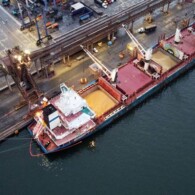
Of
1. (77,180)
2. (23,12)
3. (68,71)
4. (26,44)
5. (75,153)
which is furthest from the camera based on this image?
(23,12)

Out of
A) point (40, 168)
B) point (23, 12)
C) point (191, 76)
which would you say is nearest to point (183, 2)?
point (191, 76)

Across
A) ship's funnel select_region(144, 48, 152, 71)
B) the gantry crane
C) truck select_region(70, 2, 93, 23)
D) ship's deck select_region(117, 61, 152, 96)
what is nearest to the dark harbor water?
ship's deck select_region(117, 61, 152, 96)

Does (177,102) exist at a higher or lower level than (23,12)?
lower

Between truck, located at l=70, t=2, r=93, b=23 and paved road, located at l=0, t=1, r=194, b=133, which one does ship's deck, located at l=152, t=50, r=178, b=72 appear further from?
truck, located at l=70, t=2, r=93, b=23

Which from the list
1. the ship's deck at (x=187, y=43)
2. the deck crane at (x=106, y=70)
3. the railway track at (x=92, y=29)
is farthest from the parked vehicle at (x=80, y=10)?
the ship's deck at (x=187, y=43)

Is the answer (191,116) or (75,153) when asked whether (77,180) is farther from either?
(191,116)

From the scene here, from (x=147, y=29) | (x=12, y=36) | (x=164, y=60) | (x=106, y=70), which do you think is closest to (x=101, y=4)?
(x=147, y=29)
